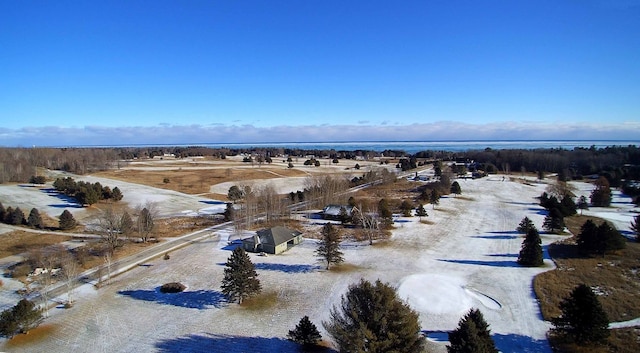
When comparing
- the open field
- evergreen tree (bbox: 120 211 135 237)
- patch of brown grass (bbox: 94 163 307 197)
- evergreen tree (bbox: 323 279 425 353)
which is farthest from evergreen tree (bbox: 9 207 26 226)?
evergreen tree (bbox: 323 279 425 353)

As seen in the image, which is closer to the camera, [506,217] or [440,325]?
[440,325]

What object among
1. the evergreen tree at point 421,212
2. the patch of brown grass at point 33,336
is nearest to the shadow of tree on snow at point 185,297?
the patch of brown grass at point 33,336

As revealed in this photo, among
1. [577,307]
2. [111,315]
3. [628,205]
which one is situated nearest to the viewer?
[577,307]

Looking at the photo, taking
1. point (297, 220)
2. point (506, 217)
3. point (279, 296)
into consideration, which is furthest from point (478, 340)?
point (506, 217)

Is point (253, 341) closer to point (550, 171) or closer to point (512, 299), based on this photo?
point (512, 299)

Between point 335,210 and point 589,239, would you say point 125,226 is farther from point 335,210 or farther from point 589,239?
point 589,239

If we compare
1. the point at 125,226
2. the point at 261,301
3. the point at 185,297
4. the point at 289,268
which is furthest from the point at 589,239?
the point at 125,226

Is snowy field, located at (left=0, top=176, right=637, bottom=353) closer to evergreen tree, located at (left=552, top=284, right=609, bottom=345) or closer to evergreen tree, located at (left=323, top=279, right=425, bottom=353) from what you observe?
evergreen tree, located at (left=552, top=284, right=609, bottom=345)

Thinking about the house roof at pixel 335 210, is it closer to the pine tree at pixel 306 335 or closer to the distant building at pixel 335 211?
the distant building at pixel 335 211
